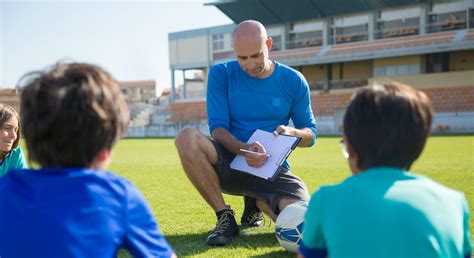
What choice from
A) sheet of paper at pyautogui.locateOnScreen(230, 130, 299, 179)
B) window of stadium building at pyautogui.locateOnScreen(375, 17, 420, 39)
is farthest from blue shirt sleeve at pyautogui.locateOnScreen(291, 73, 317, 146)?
window of stadium building at pyautogui.locateOnScreen(375, 17, 420, 39)

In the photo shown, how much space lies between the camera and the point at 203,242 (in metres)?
3.83

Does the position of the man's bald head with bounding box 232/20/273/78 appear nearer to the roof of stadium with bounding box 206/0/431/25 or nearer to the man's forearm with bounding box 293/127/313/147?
the man's forearm with bounding box 293/127/313/147

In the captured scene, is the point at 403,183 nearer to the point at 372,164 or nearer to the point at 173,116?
the point at 372,164

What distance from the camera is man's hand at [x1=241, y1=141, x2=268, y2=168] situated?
383 centimetres

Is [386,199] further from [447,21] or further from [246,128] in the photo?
[447,21]

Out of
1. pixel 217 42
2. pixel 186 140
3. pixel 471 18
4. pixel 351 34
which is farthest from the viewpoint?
pixel 217 42

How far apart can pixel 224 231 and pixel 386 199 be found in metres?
2.46

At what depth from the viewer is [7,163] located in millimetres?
3947

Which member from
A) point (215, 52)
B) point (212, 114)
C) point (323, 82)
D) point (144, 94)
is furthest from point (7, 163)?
point (144, 94)

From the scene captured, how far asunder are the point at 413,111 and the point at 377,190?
0.30 m

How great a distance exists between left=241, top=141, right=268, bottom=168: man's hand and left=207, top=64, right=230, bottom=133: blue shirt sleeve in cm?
44

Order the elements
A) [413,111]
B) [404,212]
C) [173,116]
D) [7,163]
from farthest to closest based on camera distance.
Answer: [173,116], [7,163], [413,111], [404,212]

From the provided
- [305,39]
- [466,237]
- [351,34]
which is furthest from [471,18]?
[466,237]

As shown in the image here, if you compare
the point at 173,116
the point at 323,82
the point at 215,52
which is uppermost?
the point at 215,52
